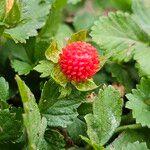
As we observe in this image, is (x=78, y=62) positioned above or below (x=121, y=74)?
above

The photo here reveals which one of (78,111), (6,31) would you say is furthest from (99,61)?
(6,31)

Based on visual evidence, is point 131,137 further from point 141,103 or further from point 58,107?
point 58,107

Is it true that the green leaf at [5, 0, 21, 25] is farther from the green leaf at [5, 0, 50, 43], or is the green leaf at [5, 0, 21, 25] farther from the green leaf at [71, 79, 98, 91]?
the green leaf at [71, 79, 98, 91]

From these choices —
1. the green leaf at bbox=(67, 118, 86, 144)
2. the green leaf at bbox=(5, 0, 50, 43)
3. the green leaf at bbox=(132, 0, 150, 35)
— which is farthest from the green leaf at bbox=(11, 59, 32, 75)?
the green leaf at bbox=(132, 0, 150, 35)

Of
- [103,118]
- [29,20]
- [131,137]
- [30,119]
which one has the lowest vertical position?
[131,137]

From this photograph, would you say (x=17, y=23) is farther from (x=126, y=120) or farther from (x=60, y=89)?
(x=126, y=120)

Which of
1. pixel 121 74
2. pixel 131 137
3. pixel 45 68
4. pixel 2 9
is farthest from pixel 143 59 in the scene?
pixel 2 9
